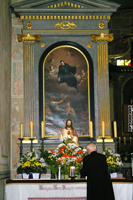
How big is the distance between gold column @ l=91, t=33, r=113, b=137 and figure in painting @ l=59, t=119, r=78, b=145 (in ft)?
3.70

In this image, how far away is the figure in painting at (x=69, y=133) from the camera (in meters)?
10.5

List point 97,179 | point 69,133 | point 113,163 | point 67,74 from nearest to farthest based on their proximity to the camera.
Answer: point 97,179
point 113,163
point 69,133
point 67,74

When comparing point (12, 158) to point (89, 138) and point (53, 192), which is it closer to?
point (89, 138)

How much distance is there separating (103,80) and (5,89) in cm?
290

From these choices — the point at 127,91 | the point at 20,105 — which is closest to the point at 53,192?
the point at 20,105

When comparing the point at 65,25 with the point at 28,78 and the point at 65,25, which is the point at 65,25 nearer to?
the point at 65,25

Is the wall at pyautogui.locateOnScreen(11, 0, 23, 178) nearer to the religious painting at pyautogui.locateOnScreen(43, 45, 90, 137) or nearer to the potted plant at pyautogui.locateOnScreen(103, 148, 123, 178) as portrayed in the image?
the religious painting at pyautogui.locateOnScreen(43, 45, 90, 137)

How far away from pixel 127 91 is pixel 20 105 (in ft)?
28.1

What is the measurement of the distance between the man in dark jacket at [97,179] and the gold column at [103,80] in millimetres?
3795

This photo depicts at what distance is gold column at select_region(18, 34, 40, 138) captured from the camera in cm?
1141

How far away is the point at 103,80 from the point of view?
11719 mm

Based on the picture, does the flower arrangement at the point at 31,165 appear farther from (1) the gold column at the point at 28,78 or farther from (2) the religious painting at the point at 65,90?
(2) the religious painting at the point at 65,90

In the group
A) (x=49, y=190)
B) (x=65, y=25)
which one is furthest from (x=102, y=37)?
(x=49, y=190)

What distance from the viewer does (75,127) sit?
11.5m
